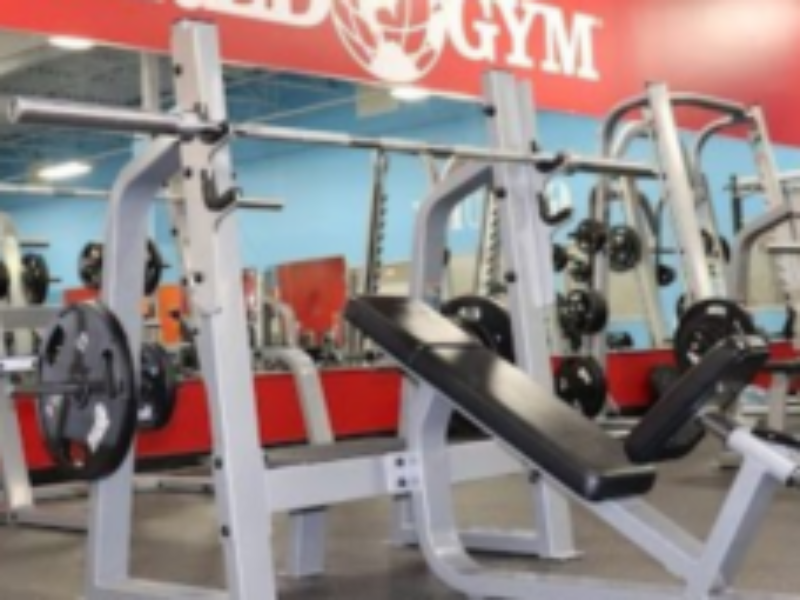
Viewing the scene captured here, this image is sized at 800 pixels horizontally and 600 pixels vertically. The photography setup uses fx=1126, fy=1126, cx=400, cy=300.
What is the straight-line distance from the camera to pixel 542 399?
2.12 metres

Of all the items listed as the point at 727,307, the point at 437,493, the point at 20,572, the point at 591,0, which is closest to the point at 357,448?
the point at 437,493

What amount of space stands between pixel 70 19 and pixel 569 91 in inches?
114

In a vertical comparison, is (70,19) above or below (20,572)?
above

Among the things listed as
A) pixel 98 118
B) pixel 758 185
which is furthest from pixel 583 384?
pixel 98 118

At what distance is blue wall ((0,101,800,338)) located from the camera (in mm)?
7605

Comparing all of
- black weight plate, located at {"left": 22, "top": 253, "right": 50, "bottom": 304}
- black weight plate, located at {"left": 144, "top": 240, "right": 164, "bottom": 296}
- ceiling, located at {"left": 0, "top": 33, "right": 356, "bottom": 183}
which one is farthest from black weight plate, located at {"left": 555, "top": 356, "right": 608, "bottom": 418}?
black weight plate, located at {"left": 22, "top": 253, "right": 50, "bottom": 304}

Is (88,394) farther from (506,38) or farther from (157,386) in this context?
(506,38)

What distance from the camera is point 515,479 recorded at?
4.50 metres

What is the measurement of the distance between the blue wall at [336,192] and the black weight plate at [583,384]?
8.70 feet

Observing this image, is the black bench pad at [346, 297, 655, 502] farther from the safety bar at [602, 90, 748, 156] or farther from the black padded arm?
the safety bar at [602, 90, 748, 156]

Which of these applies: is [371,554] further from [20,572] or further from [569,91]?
[569,91]

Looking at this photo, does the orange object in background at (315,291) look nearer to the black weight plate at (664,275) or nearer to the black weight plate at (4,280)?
the black weight plate at (664,275)

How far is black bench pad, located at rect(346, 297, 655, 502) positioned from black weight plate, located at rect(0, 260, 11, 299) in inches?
110

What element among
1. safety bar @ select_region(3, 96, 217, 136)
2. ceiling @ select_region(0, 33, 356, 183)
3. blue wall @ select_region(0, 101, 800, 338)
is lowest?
safety bar @ select_region(3, 96, 217, 136)
